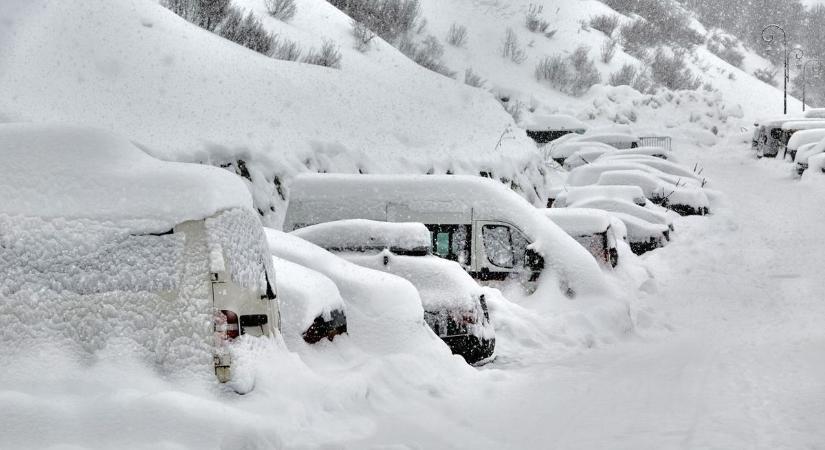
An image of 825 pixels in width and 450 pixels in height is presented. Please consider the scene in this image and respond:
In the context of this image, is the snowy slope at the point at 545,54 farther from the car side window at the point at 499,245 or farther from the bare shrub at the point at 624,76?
the car side window at the point at 499,245

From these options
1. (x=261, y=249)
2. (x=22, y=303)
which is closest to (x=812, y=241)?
(x=261, y=249)

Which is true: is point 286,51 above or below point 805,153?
above

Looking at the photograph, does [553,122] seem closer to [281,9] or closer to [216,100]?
[281,9]

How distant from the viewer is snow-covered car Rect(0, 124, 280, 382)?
511 centimetres

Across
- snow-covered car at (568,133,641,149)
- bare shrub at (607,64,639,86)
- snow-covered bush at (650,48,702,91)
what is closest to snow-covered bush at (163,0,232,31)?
snow-covered car at (568,133,641,149)

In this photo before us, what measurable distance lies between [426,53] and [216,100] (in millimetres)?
20397

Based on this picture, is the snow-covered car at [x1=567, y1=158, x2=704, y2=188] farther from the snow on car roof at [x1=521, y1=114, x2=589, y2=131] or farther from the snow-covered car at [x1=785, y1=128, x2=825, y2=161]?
the snow on car roof at [x1=521, y1=114, x2=589, y2=131]

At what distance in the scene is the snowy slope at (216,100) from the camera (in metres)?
13.5

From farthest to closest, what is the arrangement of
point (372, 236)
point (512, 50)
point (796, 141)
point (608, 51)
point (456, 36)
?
point (608, 51)
point (512, 50)
point (456, 36)
point (796, 141)
point (372, 236)

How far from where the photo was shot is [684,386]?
324 inches

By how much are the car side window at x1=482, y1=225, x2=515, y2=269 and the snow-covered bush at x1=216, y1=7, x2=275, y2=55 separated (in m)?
11.3

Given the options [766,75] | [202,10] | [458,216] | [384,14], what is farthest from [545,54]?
[458,216]

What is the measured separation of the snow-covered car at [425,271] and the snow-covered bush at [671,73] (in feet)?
176

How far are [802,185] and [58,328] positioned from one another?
27.1 meters
